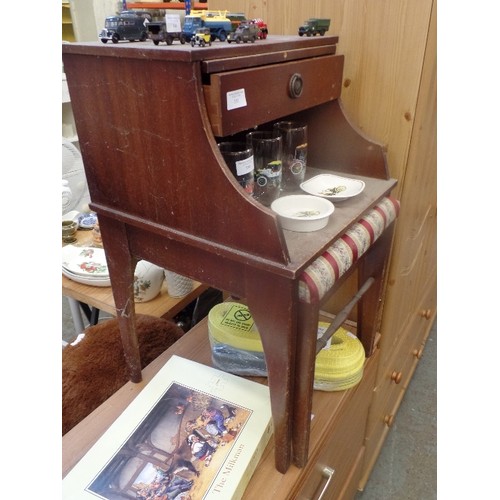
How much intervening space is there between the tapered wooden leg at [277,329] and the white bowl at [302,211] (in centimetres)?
10

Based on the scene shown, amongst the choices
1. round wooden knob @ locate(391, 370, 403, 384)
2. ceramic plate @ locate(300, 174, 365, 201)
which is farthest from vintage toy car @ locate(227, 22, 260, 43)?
round wooden knob @ locate(391, 370, 403, 384)

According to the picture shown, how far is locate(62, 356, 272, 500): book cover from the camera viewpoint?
0.69 metres

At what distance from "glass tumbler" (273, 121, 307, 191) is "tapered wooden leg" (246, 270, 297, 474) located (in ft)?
0.94

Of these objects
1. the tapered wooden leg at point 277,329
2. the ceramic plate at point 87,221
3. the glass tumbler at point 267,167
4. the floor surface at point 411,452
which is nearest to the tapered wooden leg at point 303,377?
the tapered wooden leg at point 277,329

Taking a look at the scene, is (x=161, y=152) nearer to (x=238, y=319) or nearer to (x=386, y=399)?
(x=238, y=319)

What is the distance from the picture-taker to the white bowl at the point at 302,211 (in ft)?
2.13

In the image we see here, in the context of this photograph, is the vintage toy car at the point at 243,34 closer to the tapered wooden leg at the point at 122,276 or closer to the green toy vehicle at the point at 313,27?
the green toy vehicle at the point at 313,27

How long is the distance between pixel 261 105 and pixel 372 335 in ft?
2.08

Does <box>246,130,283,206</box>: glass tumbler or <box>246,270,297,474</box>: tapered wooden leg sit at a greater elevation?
<box>246,130,283,206</box>: glass tumbler

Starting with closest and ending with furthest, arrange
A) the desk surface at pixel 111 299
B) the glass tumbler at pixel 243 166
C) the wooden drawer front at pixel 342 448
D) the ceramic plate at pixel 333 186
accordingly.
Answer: the glass tumbler at pixel 243 166 → the ceramic plate at pixel 333 186 → the wooden drawer front at pixel 342 448 → the desk surface at pixel 111 299

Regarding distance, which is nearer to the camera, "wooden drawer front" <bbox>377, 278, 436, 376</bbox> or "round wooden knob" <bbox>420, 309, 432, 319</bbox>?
"wooden drawer front" <bbox>377, 278, 436, 376</bbox>

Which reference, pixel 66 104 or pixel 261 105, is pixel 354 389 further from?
pixel 66 104

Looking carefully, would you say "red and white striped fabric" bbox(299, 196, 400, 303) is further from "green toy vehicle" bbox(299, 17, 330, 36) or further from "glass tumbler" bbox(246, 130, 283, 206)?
"green toy vehicle" bbox(299, 17, 330, 36)

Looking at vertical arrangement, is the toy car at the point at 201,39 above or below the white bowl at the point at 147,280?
above
